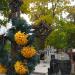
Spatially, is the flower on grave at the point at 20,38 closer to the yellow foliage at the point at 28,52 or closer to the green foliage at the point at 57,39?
the yellow foliage at the point at 28,52

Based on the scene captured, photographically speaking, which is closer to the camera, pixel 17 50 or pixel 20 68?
pixel 20 68

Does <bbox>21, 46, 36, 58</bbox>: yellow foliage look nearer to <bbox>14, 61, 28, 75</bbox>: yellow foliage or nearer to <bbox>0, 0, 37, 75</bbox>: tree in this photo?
<bbox>0, 0, 37, 75</bbox>: tree

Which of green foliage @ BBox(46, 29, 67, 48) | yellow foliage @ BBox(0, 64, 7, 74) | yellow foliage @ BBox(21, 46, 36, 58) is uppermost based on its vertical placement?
green foliage @ BBox(46, 29, 67, 48)

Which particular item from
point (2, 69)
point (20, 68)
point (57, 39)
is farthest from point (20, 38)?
point (57, 39)

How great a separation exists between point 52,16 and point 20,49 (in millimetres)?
20314

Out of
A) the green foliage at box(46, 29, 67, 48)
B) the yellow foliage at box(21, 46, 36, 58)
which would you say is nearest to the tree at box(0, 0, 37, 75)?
the yellow foliage at box(21, 46, 36, 58)

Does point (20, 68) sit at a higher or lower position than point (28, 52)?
lower

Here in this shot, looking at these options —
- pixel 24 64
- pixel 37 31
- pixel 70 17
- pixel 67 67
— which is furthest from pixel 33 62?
pixel 70 17

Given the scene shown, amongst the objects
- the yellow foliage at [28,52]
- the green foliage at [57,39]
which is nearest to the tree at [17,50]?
the yellow foliage at [28,52]

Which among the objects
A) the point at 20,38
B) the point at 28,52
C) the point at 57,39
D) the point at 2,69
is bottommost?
the point at 2,69

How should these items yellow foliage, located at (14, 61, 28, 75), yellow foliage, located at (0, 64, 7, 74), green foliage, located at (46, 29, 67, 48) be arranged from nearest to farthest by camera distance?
yellow foliage, located at (14, 61, 28, 75) → yellow foliage, located at (0, 64, 7, 74) → green foliage, located at (46, 29, 67, 48)

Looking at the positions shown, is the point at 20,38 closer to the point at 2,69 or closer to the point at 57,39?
the point at 2,69

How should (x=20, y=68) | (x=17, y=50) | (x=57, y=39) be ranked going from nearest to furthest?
(x=20, y=68)
(x=17, y=50)
(x=57, y=39)

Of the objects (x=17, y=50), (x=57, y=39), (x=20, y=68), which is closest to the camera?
(x=20, y=68)
